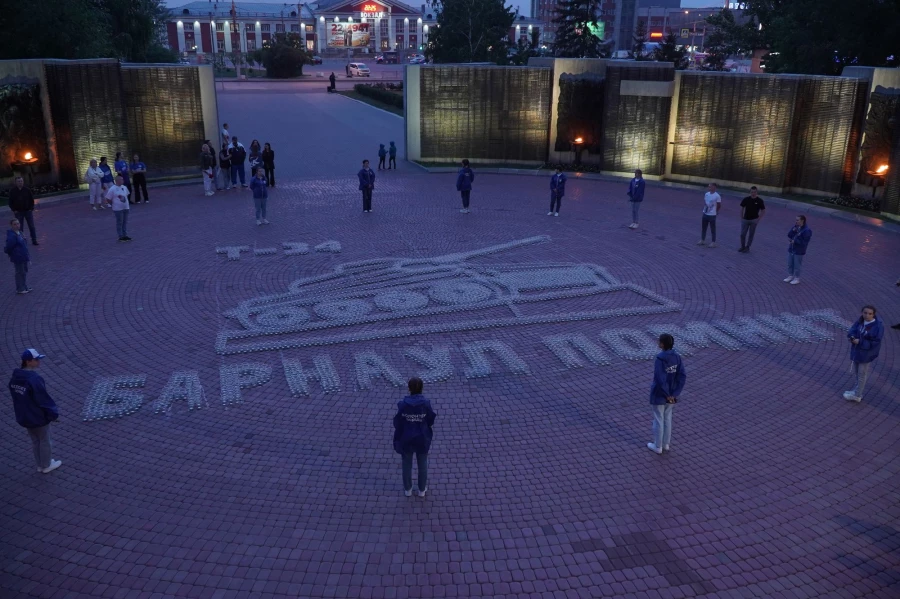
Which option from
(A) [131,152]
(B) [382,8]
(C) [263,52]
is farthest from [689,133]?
(B) [382,8]

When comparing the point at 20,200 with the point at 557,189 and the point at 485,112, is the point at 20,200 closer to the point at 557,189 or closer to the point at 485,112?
the point at 557,189

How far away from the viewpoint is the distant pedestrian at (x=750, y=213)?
16284mm

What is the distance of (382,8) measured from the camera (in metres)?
134

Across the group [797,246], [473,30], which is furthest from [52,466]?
[473,30]

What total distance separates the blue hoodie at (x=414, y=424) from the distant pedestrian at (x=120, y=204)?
1198cm

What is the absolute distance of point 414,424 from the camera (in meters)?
7.51

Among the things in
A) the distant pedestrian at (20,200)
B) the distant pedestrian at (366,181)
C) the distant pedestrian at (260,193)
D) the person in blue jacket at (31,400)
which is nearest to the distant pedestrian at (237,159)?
the distant pedestrian at (260,193)

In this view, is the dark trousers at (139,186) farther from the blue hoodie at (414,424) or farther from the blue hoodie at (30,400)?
the blue hoodie at (414,424)

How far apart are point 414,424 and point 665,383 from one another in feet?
9.83

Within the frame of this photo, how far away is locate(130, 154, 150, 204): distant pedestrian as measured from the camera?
21141 mm

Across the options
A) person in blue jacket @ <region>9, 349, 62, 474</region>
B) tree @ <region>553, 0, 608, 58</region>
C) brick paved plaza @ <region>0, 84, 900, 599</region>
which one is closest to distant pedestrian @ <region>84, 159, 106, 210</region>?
brick paved plaza @ <region>0, 84, 900, 599</region>

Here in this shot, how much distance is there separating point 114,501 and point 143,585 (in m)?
1.53

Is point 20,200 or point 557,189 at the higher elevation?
point 20,200

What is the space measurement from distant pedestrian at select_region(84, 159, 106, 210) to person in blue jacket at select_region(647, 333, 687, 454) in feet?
55.8
